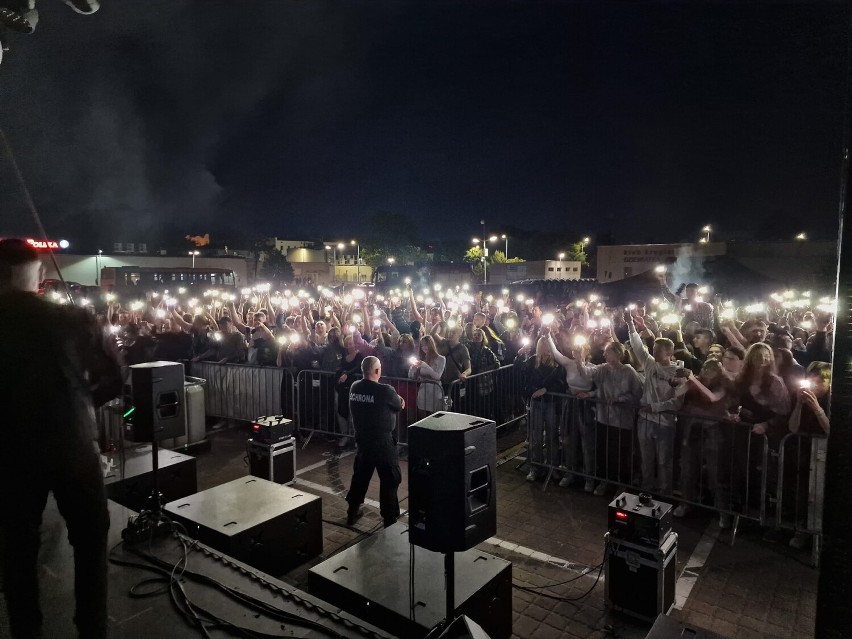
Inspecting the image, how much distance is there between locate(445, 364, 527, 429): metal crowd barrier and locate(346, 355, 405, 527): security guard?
2.67m

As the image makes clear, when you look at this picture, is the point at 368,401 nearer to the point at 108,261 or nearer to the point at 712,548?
the point at 712,548

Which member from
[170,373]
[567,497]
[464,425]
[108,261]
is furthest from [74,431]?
[108,261]

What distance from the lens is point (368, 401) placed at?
6172 mm

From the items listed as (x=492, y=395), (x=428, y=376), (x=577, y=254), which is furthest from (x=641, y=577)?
(x=577, y=254)

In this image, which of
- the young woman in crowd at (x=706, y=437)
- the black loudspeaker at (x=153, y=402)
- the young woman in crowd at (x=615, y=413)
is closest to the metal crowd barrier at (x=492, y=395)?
the young woman in crowd at (x=615, y=413)

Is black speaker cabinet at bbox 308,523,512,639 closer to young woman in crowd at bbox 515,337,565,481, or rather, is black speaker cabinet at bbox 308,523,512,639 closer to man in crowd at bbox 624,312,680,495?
man in crowd at bbox 624,312,680,495

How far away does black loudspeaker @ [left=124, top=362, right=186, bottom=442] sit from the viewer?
211 inches

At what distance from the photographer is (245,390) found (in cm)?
1069

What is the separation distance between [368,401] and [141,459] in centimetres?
327

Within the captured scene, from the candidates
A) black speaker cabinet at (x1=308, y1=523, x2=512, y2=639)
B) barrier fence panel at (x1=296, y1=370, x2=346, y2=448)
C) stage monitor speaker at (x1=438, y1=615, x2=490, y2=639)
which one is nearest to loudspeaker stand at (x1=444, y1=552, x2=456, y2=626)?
black speaker cabinet at (x1=308, y1=523, x2=512, y2=639)

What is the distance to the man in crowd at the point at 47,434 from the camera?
265 centimetres

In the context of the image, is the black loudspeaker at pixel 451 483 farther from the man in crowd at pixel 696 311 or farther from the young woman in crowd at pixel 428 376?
the man in crowd at pixel 696 311

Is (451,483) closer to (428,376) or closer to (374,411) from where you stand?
(374,411)

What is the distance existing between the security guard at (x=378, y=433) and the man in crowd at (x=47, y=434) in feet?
11.1
